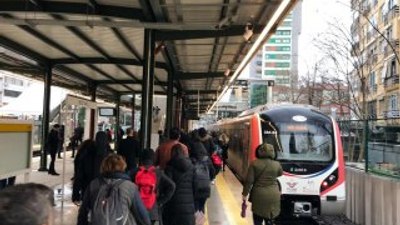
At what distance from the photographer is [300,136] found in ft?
44.5

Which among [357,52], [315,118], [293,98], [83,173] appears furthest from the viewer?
[293,98]

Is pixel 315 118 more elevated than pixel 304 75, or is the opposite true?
pixel 304 75

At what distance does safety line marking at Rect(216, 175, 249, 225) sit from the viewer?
11.2m

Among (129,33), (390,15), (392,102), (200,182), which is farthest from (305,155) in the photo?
(392,102)

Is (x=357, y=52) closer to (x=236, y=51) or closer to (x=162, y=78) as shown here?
(x=162, y=78)

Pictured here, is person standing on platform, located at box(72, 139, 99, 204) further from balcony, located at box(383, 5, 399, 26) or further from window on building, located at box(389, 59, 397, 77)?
window on building, located at box(389, 59, 397, 77)

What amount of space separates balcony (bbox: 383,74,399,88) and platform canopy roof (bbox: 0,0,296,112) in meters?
31.8

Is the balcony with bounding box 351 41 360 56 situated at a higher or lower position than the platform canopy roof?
higher

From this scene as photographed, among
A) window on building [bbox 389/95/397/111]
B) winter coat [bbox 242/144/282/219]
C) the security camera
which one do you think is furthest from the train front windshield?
window on building [bbox 389/95/397/111]

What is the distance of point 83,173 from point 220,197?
18.1 ft

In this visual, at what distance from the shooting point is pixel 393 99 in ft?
183

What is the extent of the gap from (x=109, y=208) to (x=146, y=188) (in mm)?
1629

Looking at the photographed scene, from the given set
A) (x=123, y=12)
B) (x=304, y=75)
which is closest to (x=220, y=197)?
(x=123, y=12)

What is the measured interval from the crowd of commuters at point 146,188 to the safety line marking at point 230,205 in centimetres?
174
